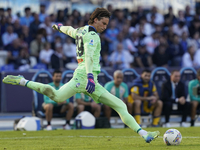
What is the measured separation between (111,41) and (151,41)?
6.22ft

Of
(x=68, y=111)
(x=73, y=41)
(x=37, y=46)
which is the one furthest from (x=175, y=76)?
(x=37, y=46)

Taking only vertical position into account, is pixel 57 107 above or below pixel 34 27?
below

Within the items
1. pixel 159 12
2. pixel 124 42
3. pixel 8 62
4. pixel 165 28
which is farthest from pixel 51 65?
pixel 159 12

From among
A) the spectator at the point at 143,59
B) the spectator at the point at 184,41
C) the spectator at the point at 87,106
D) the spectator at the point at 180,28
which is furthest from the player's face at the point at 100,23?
the spectator at the point at 180,28

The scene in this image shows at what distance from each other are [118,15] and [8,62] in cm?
556

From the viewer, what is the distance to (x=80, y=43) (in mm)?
6816

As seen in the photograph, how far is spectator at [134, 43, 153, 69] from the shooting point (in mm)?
16328

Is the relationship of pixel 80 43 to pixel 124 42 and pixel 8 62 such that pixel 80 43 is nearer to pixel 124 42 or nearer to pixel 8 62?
pixel 8 62

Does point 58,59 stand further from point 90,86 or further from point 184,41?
point 90,86

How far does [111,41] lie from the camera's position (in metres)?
16.9

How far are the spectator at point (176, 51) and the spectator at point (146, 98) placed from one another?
16.1 feet

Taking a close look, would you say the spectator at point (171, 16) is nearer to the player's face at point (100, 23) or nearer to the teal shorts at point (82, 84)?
the player's face at point (100, 23)

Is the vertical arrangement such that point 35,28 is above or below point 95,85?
above

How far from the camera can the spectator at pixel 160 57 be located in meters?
16.6
